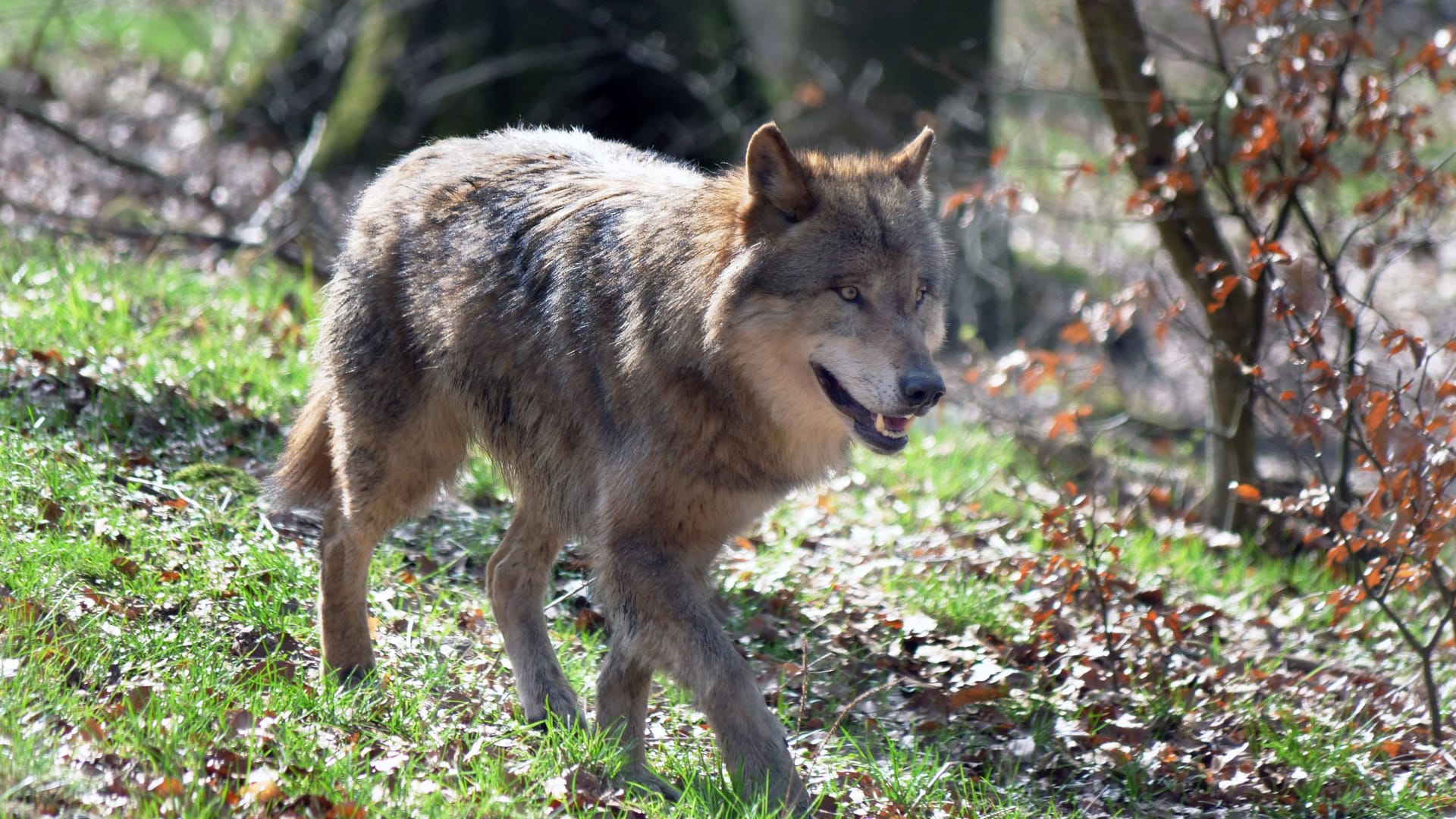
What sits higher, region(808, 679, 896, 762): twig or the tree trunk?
the tree trunk

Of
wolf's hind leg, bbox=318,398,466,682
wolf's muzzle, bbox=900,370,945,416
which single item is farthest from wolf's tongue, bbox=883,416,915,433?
wolf's hind leg, bbox=318,398,466,682

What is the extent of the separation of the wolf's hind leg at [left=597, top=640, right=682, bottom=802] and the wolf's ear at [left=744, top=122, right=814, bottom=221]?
150cm

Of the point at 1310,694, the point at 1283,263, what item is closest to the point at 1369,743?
the point at 1310,694

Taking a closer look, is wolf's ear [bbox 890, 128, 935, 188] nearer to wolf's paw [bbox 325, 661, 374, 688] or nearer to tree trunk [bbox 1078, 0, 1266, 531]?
tree trunk [bbox 1078, 0, 1266, 531]

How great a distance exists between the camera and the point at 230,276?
306 inches

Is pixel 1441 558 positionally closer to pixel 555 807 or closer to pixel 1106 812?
pixel 1106 812

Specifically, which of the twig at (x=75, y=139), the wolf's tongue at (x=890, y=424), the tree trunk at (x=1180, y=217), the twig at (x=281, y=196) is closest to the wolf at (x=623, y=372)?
the wolf's tongue at (x=890, y=424)

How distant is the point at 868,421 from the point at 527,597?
5.29 ft

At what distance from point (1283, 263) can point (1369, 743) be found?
184cm

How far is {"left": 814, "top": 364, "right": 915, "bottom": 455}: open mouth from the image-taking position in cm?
383

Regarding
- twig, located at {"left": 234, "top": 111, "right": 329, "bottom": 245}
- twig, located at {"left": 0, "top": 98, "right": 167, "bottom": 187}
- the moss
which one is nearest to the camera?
the moss

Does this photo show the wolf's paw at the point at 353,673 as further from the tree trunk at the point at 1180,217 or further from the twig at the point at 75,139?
the twig at the point at 75,139

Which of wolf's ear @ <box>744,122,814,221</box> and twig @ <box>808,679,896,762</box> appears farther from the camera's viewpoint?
twig @ <box>808,679,896,762</box>

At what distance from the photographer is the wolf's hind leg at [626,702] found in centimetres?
407
